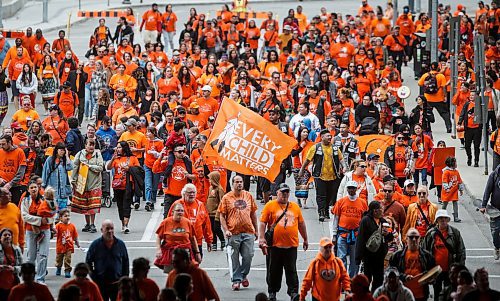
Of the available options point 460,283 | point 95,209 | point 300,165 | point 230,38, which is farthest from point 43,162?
point 230,38

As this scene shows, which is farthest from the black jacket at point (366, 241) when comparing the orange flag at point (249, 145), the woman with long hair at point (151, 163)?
the woman with long hair at point (151, 163)

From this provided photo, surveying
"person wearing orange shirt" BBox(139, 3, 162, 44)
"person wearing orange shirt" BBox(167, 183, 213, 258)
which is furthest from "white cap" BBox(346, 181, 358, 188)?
"person wearing orange shirt" BBox(139, 3, 162, 44)

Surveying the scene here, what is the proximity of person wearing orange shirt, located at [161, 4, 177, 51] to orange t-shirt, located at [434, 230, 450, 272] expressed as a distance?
1043 inches

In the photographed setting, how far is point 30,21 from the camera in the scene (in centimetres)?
5425

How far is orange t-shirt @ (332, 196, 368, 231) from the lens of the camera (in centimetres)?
2005

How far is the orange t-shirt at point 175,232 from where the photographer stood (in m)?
18.6

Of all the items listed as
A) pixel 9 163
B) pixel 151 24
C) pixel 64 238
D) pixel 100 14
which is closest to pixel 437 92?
pixel 9 163

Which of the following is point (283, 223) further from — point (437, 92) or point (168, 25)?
point (168, 25)

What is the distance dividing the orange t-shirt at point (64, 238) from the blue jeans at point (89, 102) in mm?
13044

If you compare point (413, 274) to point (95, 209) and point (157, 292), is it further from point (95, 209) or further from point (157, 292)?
point (95, 209)

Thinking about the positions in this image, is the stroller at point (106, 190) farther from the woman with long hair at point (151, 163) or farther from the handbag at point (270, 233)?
the handbag at point (270, 233)

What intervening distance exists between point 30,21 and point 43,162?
30.7m

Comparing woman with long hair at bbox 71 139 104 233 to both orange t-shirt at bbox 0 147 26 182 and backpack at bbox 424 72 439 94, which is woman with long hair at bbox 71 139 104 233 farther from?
backpack at bbox 424 72 439 94

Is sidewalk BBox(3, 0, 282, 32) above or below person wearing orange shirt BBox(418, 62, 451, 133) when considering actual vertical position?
above
